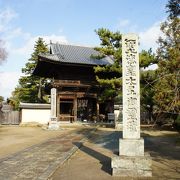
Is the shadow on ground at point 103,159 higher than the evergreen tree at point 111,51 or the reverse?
the reverse

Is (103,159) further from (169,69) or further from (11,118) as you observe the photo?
(11,118)

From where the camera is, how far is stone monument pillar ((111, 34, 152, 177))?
22.8ft

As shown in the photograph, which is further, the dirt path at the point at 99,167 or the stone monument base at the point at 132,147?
the stone monument base at the point at 132,147

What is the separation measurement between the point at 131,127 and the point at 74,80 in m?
24.4

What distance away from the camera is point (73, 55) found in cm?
3375

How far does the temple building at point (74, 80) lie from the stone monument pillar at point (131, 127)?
69.6 feet

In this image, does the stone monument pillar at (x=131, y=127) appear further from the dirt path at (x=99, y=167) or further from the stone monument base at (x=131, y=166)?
the dirt path at (x=99, y=167)

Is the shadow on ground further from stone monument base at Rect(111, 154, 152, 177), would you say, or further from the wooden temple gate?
the wooden temple gate

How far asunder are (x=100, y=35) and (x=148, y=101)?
24.6ft

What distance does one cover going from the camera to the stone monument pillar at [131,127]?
6945 millimetres

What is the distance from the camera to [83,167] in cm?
803

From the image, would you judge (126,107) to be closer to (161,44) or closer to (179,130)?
(161,44)

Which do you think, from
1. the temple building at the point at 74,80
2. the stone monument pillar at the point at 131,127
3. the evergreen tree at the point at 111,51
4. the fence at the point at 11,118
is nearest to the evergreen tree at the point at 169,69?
the stone monument pillar at the point at 131,127

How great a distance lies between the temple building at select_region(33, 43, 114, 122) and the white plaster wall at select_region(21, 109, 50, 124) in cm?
180
